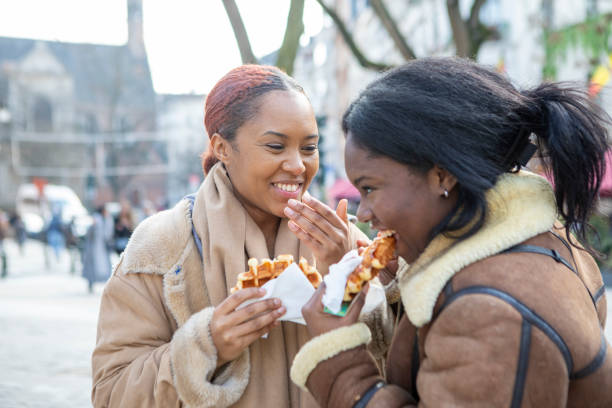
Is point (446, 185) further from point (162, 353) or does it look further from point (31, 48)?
point (31, 48)

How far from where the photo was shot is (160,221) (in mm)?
2430

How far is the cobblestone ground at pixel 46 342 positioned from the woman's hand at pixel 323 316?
4000mm

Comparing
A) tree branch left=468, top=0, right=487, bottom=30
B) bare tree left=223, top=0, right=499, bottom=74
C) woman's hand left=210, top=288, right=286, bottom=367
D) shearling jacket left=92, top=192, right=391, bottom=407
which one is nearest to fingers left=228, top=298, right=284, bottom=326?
woman's hand left=210, top=288, right=286, bottom=367

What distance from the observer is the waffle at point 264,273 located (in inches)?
83.7

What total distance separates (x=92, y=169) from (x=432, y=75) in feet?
158

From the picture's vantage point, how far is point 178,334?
6.91 feet

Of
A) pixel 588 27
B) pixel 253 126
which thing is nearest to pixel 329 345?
pixel 253 126

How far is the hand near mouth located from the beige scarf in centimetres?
19

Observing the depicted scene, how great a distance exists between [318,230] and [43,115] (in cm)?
5068

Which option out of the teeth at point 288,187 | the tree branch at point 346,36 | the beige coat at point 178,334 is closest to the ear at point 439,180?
the beige coat at point 178,334

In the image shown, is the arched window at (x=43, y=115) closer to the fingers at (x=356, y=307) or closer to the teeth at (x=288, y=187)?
the teeth at (x=288, y=187)

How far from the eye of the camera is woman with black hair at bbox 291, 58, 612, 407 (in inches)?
58.4

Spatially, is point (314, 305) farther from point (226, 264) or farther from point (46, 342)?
point (46, 342)

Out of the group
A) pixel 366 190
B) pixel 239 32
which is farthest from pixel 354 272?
pixel 239 32
